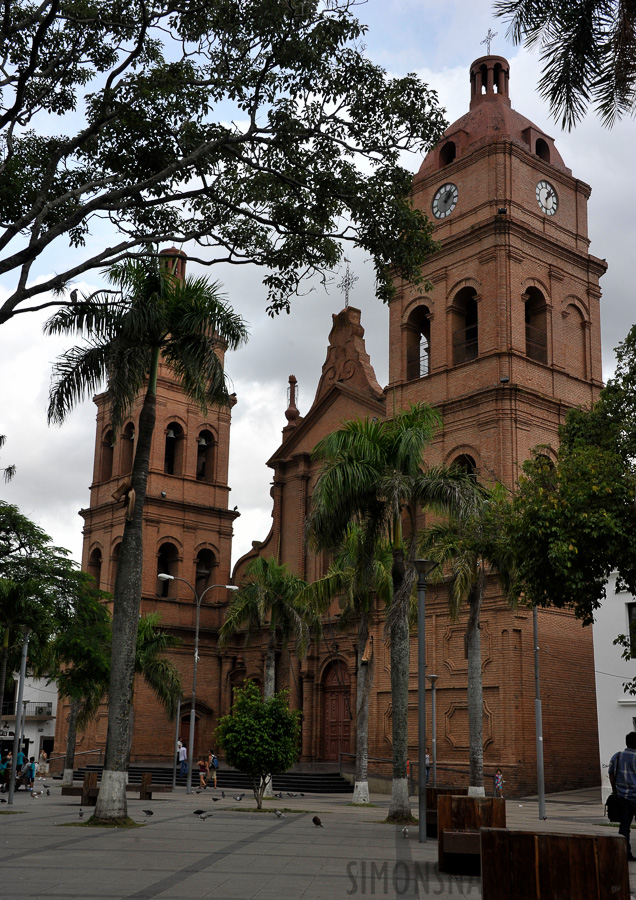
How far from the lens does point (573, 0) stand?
1434cm

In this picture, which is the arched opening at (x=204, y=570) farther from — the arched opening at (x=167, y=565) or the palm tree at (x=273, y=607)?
the palm tree at (x=273, y=607)

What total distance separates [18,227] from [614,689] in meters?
22.9

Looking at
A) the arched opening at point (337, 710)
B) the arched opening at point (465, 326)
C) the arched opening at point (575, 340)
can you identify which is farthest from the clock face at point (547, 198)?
the arched opening at point (337, 710)

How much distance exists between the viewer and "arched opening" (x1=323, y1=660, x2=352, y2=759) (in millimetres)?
39000

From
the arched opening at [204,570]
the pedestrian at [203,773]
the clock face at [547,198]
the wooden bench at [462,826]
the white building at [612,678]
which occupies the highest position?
the clock face at [547,198]

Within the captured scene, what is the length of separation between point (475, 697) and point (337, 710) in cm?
1661

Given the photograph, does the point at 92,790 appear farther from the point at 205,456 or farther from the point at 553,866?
the point at 205,456

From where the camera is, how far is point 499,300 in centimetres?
3438

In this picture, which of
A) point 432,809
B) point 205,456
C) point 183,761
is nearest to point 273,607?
point 183,761

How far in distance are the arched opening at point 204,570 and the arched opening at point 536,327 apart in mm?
20625

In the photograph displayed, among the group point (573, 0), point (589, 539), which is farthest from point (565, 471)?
point (573, 0)

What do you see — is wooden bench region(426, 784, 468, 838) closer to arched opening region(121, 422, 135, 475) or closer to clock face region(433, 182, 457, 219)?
clock face region(433, 182, 457, 219)

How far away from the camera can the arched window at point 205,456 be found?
5091 centimetres

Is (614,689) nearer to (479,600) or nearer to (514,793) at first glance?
(514,793)
